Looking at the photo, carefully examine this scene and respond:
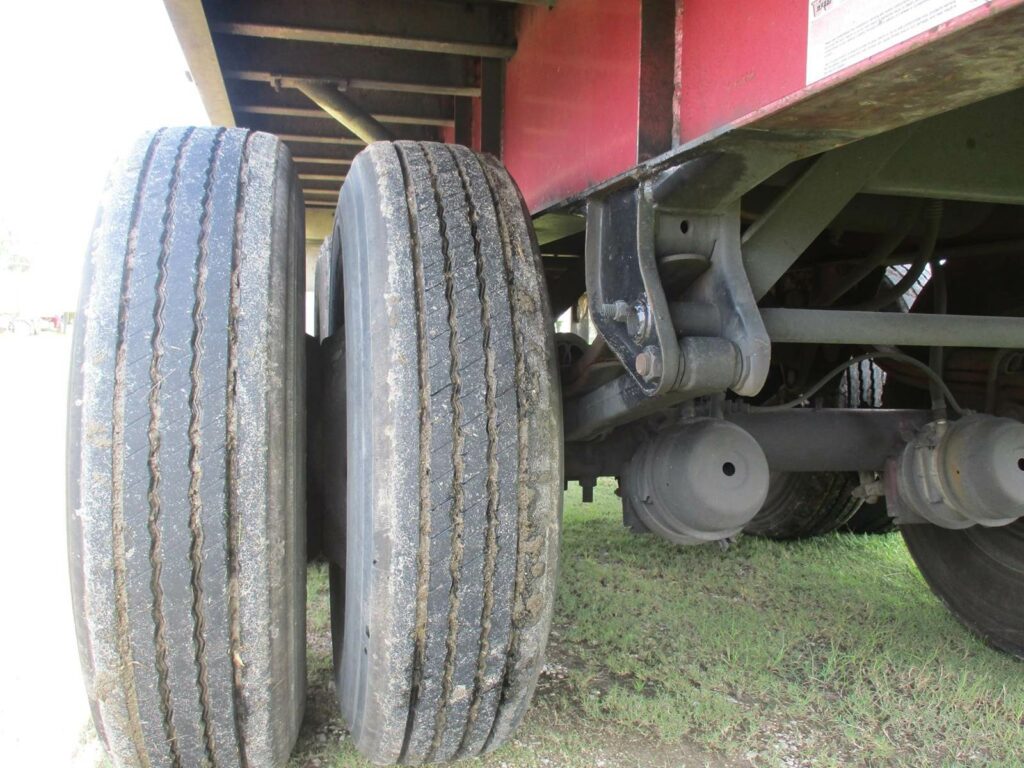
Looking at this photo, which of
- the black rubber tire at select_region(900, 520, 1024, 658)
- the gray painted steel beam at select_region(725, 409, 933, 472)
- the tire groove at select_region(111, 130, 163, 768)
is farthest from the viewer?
the black rubber tire at select_region(900, 520, 1024, 658)

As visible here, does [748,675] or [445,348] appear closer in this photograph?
[445,348]

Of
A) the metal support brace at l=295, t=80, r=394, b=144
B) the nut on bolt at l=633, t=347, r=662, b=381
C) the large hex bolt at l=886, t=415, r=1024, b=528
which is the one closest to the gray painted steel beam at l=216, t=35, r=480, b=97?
the metal support brace at l=295, t=80, r=394, b=144

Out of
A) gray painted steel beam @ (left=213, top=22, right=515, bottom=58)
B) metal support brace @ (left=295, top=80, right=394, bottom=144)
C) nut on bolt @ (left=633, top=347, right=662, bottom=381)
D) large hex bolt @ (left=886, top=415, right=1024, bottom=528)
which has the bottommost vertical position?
large hex bolt @ (left=886, top=415, right=1024, bottom=528)

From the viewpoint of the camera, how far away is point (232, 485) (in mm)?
1296

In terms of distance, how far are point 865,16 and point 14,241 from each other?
47.7 meters

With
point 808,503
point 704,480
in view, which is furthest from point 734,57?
point 808,503

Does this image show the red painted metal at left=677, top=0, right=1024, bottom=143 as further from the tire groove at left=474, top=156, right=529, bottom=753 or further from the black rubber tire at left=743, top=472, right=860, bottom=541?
the black rubber tire at left=743, top=472, right=860, bottom=541

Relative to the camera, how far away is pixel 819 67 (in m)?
0.99

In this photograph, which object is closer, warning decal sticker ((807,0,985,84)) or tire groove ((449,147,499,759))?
warning decal sticker ((807,0,985,84))

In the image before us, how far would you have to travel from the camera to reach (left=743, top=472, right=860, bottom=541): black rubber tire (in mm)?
3523

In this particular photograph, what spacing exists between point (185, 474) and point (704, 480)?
3.57 ft

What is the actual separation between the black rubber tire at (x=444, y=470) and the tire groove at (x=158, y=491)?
1.05ft

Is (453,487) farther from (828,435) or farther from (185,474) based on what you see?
(828,435)

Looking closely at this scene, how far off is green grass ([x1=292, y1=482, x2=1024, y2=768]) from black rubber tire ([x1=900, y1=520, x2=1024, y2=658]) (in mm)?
76
